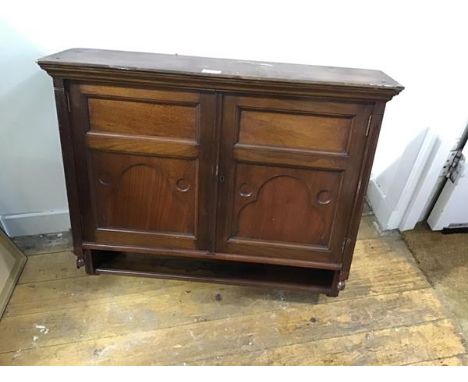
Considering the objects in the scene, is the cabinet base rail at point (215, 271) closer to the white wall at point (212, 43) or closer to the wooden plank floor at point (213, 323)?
the wooden plank floor at point (213, 323)

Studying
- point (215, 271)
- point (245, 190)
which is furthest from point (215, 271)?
point (245, 190)

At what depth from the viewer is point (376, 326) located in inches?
50.1

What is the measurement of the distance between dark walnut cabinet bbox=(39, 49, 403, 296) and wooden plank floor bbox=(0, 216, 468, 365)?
127mm

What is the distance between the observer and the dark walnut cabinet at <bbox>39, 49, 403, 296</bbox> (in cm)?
98

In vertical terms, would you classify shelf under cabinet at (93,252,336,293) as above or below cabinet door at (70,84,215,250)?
below

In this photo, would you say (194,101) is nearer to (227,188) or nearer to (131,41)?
(227,188)

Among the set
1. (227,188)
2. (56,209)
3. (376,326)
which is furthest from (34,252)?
(376,326)

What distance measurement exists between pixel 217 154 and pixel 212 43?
49 centimetres

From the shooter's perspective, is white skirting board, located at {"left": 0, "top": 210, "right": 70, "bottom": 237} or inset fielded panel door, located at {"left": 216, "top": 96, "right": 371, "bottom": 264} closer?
inset fielded panel door, located at {"left": 216, "top": 96, "right": 371, "bottom": 264}

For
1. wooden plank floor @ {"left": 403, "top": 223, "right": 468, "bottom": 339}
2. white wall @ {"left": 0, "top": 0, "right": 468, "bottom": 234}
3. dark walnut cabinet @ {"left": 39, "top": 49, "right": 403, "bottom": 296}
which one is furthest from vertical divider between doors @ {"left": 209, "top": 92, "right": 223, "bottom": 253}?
wooden plank floor @ {"left": 403, "top": 223, "right": 468, "bottom": 339}

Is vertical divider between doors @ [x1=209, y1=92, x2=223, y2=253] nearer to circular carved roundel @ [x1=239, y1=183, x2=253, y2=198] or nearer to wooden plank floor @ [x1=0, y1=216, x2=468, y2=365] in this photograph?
circular carved roundel @ [x1=239, y1=183, x2=253, y2=198]

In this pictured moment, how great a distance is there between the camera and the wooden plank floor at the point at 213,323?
1.15m

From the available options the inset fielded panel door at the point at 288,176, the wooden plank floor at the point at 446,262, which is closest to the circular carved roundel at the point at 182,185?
the inset fielded panel door at the point at 288,176
